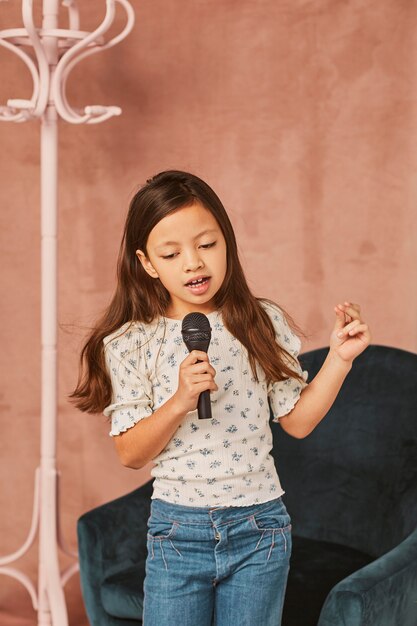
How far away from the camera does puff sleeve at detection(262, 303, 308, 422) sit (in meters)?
2.00

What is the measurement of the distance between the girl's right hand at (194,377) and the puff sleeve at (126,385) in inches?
7.7

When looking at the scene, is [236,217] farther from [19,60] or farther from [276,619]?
[276,619]

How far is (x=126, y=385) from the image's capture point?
1963 mm

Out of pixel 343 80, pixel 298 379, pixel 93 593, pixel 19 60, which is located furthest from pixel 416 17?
pixel 93 593

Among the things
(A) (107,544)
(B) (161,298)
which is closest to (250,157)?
(A) (107,544)

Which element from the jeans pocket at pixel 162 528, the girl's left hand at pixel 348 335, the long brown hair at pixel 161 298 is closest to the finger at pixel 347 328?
the girl's left hand at pixel 348 335

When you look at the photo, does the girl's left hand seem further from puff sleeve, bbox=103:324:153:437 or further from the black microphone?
puff sleeve, bbox=103:324:153:437

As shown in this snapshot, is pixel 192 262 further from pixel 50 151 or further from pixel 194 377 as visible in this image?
pixel 50 151

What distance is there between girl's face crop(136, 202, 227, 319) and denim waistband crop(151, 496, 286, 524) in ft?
1.24

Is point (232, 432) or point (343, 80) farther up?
point (343, 80)

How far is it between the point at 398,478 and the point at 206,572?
971 millimetres

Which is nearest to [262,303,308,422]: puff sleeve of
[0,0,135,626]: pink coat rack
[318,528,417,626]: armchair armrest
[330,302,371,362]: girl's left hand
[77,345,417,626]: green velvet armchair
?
[330,302,371,362]: girl's left hand

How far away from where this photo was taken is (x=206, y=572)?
1888 mm

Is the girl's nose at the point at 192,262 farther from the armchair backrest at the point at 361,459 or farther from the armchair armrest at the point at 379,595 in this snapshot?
the armchair backrest at the point at 361,459
